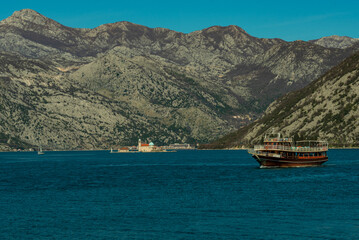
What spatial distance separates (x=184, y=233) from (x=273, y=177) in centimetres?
8736

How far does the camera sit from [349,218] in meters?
78.8

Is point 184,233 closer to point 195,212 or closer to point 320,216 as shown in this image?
point 195,212

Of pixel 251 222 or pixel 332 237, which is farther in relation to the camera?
pixel 251 222

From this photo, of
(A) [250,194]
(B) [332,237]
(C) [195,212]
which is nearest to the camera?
(B) [332,237]

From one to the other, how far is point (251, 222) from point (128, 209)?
76.9ft

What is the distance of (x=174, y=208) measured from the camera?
92.9m

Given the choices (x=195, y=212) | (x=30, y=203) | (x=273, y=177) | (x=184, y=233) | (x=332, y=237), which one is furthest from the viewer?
(x=273, y=177)

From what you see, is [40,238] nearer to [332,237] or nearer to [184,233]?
[184,233]

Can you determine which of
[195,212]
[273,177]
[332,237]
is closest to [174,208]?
[195,212]

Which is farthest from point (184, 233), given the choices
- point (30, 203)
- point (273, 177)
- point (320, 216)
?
point (273, 177)

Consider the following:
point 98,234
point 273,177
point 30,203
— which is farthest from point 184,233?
point 273,177

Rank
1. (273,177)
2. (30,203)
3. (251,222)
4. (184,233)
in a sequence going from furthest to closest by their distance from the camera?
1. (273,177)
2. (30,203)
3. (251,222)
4. (184,233)

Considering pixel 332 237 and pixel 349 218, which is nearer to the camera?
pixel 332 237

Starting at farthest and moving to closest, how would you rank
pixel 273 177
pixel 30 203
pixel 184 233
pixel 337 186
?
pixel 273 177 → pixel 337 186 → pixel 30 203 → pixel 184 233
